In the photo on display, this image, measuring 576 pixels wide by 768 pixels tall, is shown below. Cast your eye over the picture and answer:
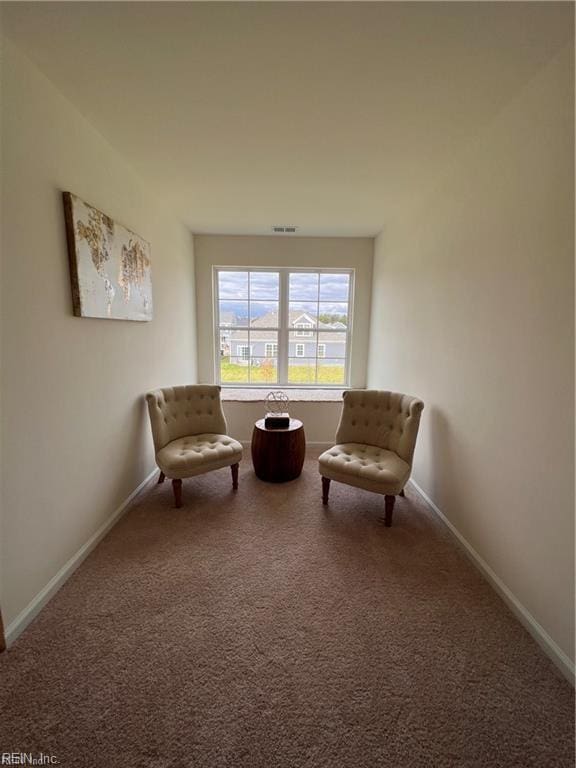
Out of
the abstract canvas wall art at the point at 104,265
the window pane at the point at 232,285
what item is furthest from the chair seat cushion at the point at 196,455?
the window pane at the point at 232,285

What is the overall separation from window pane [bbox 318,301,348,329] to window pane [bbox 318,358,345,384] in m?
0.47

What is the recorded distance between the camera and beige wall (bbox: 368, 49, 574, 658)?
128 cm

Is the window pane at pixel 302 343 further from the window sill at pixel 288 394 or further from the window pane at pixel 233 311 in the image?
the window pane at pixel 233 311

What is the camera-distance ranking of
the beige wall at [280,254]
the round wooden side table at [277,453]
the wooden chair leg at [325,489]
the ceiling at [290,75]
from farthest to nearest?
the beige wall at [280,254], the round wooden side table at [277,453], the wooden chair leg at [325,489], the ceiling at [290,75]

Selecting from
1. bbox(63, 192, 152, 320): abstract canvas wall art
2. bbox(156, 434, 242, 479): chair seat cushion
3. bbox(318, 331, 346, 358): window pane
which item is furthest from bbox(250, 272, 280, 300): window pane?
bbox(156, 434, 242, 479): chair seat cushion

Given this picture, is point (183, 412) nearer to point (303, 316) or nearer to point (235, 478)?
point (235, 478)

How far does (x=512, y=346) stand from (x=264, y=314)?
302cm

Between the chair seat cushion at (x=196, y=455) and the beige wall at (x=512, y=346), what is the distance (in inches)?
63.7

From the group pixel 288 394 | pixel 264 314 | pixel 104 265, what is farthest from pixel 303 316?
pixel 104 265

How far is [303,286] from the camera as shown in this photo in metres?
4.07

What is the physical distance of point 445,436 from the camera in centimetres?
220

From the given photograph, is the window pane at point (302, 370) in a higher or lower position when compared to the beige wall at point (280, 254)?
lower

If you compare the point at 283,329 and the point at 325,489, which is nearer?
the point at 325,489

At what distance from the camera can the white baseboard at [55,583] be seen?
53.8 inches
